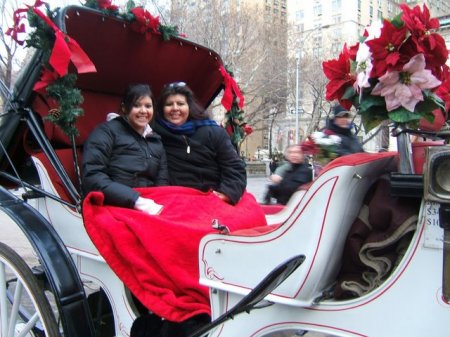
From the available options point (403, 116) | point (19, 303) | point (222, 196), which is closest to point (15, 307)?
point (19, 303)

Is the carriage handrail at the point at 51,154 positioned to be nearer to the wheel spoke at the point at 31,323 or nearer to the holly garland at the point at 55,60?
the holly garland at the point at 55,60

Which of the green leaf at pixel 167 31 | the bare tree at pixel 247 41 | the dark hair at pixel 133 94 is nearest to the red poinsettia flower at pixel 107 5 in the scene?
the green leaf at pixel 167 31

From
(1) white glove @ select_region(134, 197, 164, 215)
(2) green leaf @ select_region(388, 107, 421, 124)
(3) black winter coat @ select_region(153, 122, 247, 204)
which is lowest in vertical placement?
(1) white glove @ select_region(134, 197, 164, 215)

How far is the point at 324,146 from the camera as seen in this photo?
9.86ft

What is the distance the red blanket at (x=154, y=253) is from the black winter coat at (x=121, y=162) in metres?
0.11

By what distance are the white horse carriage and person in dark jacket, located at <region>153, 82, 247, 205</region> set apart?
1.39ft

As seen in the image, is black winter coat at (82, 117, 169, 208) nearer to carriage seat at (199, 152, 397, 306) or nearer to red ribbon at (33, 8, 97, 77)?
red ribbon at (33, 8, 97, 77)

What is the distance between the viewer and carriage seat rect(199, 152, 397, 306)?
1.44m

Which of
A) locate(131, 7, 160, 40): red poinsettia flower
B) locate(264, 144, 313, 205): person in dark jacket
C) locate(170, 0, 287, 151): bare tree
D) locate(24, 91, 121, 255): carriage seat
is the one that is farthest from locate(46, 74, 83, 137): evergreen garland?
locate(170, 0, 287, 151): bare tree

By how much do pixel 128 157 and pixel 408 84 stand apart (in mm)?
1619

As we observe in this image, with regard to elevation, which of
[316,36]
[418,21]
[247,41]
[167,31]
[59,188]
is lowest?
[59,188]

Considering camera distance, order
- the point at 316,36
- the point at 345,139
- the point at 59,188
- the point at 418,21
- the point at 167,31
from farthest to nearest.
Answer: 1. the point at 316,36
2. the point at 345,139
3. the point at 167,31
4. the point at 59,188
5. the point at 418,21

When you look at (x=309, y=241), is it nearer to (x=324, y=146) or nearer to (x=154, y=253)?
(x=154, y=253)

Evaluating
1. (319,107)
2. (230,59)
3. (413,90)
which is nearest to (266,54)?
(230,59)
